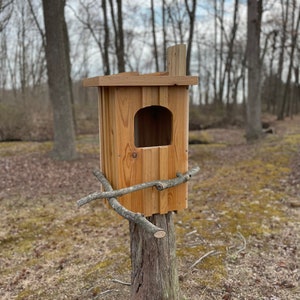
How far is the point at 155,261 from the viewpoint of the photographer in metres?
2.38

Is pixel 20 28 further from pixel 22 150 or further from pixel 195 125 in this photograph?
pixel 195 125

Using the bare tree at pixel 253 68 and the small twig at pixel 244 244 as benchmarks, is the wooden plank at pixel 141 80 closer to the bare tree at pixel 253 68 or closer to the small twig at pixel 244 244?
the small twig at pixel 244 244

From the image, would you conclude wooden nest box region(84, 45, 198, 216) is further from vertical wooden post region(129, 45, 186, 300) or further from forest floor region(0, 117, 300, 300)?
forest floor region(0, 117, 300, 300)

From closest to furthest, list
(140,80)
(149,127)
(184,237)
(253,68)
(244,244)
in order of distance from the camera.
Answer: (140,80) → (149,127) → (244,244) → (184,237) → (253,68)

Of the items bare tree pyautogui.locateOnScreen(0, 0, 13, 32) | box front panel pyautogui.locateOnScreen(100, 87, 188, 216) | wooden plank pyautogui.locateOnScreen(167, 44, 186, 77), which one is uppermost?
bare tree pyautogui.locateOnScreen(0, 0, 13, 32)

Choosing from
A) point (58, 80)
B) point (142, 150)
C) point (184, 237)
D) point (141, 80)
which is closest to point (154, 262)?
point (142, 150)

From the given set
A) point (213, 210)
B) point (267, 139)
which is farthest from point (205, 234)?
point (267, 139)

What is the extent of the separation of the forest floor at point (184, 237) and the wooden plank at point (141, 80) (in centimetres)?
201

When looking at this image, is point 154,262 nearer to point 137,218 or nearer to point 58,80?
point 137,218

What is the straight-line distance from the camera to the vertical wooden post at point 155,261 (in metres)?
2.33

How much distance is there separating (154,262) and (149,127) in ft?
3.69

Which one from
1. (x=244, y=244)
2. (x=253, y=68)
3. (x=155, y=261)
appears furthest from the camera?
(x=253, y=68)

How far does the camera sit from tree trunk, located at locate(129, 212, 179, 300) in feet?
7.68

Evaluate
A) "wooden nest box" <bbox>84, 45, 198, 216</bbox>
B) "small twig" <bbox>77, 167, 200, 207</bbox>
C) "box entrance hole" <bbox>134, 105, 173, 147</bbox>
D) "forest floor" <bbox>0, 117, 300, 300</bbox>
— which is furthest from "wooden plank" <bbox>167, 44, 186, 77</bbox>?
"forest floor" <bbox>0, 117, 300, 300</bbox>
